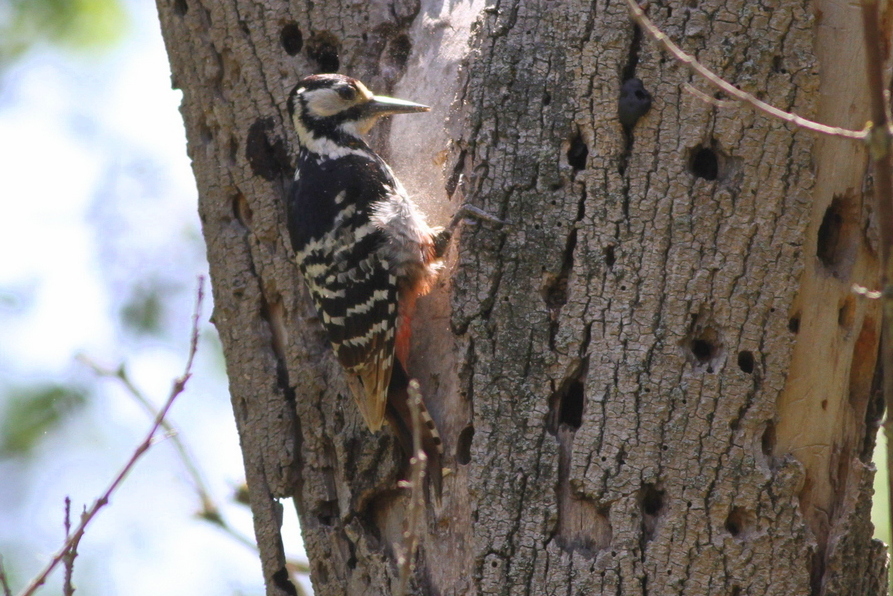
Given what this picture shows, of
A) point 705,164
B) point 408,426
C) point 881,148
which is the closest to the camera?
point 881,148

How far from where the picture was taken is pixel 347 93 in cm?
393

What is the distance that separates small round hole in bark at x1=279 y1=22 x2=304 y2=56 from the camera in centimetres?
395

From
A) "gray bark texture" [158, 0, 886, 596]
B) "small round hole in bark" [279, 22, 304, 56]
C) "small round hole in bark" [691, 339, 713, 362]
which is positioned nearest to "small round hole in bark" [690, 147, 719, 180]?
"gray bark texture" [158, 0, 886, 596]

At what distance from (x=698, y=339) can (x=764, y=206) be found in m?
0.46

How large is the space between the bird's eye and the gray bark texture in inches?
21.2

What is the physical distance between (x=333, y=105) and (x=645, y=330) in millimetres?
1561

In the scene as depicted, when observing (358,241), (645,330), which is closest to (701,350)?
(645,330)

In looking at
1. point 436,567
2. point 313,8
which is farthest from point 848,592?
point 313,8

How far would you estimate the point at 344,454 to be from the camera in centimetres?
361

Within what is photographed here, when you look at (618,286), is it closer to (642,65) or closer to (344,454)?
(642,65)

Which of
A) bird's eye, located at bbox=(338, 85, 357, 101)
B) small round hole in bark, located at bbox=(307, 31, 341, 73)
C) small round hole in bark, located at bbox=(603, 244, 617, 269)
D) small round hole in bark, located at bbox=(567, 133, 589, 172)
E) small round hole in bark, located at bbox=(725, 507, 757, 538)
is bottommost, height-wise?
small round hole in bark, located at bbox=(725, 507, 757, 538)

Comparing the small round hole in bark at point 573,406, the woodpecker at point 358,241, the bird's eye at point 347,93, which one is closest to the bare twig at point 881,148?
the small round hole in bark at point 573,406

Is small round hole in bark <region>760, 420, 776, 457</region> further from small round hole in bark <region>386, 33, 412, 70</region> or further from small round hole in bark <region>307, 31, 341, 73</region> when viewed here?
small round hole in bark <region>307, 31, 341, 73</region>

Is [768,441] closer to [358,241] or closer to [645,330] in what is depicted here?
[645,330]
